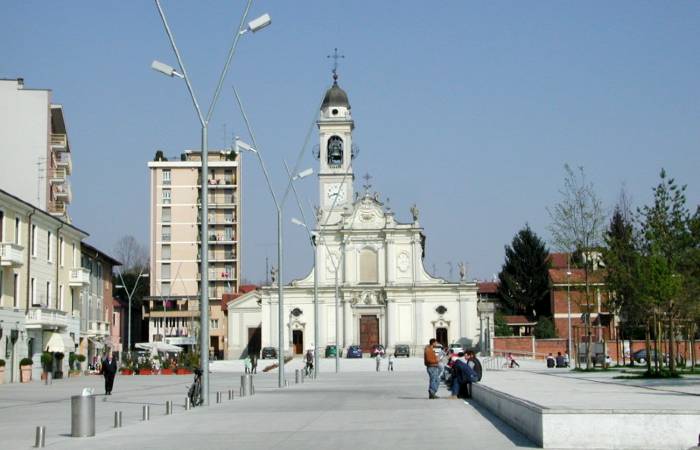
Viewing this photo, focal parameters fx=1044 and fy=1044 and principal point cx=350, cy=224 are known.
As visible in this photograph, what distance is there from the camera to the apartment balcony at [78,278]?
197 feet

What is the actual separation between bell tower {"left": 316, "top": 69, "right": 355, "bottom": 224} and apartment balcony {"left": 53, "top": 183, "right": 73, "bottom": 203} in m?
28.7

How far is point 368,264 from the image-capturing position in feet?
314

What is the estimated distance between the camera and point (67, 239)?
59375 millimetres

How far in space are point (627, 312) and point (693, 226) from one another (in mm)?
8317

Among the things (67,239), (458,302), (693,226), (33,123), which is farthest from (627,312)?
(458,302)

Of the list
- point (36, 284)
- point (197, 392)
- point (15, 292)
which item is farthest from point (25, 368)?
point (197, 392)

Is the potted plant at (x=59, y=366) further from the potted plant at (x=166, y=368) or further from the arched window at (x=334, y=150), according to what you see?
the arched window at (x=334, y=150)

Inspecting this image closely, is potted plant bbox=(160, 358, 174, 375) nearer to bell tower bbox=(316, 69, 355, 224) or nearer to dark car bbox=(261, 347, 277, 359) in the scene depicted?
dark car bbox=(261, 347, 277, 359)

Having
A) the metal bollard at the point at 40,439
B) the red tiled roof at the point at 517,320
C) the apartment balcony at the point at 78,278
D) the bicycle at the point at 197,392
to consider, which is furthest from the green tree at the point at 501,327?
the metal bollard at the point at 40,439

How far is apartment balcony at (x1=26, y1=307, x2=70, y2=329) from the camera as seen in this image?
167 feet

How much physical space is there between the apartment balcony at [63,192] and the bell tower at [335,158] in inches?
1130

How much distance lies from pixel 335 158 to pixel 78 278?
41595mm

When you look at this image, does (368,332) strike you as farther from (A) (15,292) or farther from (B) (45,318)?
(A) (15,292)

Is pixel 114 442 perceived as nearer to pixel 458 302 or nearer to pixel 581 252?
pixel 581 252
